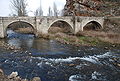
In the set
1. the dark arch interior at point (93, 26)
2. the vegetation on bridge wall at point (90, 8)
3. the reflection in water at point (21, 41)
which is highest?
the vegetation on bridge wall at point (90, 8)

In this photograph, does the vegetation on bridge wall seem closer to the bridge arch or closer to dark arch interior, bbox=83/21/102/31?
dark arch interior, bbox=83/21/102/31

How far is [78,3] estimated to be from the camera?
138ft

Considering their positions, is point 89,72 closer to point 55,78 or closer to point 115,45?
point 55,78

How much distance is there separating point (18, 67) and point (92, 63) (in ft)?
21.2

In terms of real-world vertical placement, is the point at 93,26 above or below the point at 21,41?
above

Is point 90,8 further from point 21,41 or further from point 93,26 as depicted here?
point 21,41

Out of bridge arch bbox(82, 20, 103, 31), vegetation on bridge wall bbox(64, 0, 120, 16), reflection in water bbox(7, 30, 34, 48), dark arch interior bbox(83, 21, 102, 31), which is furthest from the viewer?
vegetation on bridge wall bbox(64, 0, 120, 16)

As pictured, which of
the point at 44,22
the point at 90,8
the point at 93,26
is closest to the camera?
the point at 44,22

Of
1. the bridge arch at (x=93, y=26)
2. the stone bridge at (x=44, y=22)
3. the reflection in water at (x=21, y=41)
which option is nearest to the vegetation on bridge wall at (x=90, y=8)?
the bridge arch at (x=93, y=26)

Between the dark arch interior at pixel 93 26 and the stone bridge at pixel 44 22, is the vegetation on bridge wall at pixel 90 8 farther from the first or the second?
the stone bridge at pixel 44 22

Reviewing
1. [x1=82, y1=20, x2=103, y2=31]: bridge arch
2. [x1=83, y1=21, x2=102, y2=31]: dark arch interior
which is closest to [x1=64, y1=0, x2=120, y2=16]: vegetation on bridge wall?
[x1=83, y1=21, x2=102, y2=31]: dark arch interior

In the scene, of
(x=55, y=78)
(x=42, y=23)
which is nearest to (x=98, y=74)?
(x=55, y=78)

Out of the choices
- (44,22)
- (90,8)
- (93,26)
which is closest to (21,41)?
(44,22)

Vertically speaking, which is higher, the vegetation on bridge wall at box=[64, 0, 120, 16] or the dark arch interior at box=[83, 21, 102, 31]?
the vegetation on bridge wall at box=[64, 0, 120, 16]
